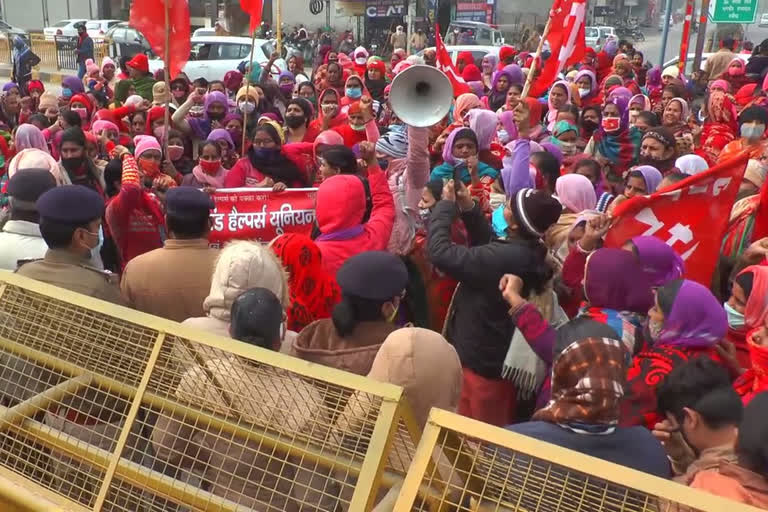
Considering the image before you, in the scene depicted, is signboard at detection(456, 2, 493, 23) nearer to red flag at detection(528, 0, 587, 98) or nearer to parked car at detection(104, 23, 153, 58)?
parked car at detection(104, 23, 153, 58)

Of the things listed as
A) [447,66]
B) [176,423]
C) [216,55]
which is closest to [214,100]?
[447,66]

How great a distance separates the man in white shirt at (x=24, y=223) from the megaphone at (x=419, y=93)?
196cm

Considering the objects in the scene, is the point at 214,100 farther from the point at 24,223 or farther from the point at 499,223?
the point at 499,223

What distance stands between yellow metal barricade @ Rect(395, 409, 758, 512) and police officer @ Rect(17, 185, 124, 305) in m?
1.73

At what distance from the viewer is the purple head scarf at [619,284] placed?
2885mm

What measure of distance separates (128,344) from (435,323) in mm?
2138

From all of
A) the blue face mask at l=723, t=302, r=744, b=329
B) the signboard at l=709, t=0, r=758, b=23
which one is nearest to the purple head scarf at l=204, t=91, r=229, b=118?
the blue face mask at l=723, t=302, r=744, b=329

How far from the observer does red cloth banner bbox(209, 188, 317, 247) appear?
4.57 meters

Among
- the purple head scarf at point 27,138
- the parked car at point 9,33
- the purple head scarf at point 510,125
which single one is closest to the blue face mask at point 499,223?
the purple head scarf at point 510,125

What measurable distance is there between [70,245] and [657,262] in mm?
2345

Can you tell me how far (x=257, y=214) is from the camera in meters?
4.61

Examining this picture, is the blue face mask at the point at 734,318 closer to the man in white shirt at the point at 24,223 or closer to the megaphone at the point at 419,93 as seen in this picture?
the megaphone at the point at 419,93

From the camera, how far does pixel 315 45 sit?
29.4 metres

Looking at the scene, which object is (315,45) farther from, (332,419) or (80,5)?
(332,419)
